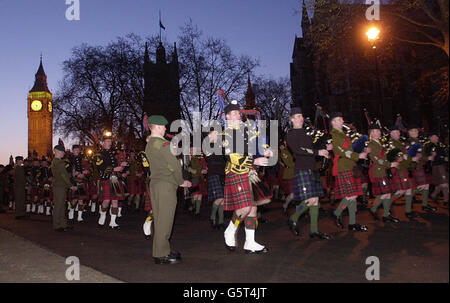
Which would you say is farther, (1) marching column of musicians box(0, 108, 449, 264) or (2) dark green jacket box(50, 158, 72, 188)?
(2) dark green jacket box(50, 158, 72, 188)

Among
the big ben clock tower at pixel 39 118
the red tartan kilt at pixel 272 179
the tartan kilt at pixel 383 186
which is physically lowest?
the red tartan kilt at pixel 272 179

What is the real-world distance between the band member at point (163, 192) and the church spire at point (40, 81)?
632 ft

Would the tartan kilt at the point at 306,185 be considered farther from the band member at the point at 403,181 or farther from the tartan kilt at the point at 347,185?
the band member at the point at 403,181

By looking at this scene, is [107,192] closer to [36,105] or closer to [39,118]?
[39,118]

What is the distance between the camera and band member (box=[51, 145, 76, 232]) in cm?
1036

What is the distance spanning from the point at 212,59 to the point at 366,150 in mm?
21867

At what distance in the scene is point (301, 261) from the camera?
5.46m

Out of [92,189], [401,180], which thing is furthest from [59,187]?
[401,180]

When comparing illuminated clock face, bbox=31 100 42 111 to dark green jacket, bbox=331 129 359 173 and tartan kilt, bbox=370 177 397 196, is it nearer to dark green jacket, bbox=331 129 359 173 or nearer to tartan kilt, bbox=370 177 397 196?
tartan kilt, bbox=370 177 397 196

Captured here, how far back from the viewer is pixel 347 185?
775cm

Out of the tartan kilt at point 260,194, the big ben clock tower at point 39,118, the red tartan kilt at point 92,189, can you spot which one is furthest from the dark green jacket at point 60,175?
the big ben clock tower at point 39,118

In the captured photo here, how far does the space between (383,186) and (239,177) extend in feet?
13.1

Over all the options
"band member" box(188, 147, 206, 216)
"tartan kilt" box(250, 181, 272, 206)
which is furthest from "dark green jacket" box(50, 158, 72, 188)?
"tartan kilt" box(250, 181, 272, 206)

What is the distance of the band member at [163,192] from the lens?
571 centimetres
